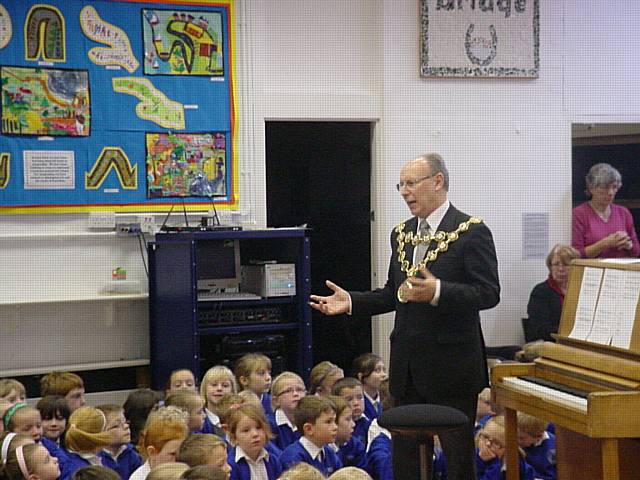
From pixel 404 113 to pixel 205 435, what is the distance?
3610 mm

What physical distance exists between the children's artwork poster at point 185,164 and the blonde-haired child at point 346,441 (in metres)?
2.24

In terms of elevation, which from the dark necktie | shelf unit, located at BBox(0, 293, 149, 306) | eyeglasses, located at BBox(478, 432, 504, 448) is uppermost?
the dark necktie

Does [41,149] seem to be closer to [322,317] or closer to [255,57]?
[255,57]

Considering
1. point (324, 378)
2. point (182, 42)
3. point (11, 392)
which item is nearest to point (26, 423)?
point (11, 392)

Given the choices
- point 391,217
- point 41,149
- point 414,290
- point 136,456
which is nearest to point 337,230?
point 391,217

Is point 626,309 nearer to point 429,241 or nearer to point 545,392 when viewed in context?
point 545,392

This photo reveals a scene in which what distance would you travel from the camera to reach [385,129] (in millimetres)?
6602

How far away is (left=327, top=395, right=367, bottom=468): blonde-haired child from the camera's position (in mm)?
4285

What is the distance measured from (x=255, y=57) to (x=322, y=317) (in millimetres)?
1872

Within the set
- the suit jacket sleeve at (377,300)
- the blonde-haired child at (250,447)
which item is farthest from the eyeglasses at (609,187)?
the blonde-haired child at (250,447)

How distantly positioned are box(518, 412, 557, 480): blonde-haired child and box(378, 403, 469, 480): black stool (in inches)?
57.2

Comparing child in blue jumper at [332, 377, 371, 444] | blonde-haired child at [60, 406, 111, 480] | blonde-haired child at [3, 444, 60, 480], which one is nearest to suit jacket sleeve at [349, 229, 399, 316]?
child in blue jumper at [332, 377, 371, 444]

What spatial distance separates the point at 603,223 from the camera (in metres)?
6.83

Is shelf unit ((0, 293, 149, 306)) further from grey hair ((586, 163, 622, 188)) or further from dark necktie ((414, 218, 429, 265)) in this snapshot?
grey hair ((586, 163, 622, 188))
